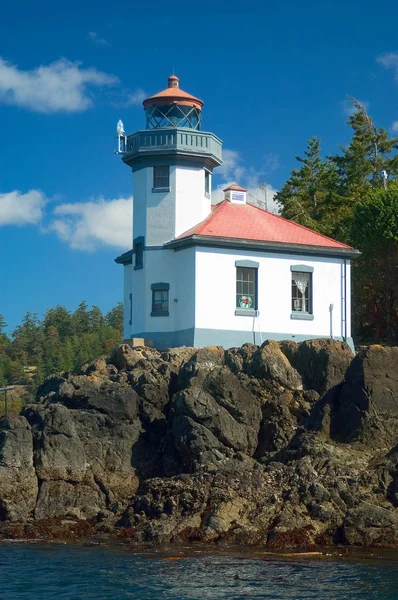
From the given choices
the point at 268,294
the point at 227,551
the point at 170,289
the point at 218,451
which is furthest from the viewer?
the point at 170,289

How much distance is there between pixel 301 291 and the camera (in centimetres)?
3212

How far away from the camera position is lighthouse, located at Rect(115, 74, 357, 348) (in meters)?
30.8

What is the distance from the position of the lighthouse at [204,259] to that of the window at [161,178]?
1.3 inches

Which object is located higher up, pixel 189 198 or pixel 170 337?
pixel 189 198

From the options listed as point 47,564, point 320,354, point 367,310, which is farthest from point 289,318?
point 47,564

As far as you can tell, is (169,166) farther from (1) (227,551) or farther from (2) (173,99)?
(1) (227,551)

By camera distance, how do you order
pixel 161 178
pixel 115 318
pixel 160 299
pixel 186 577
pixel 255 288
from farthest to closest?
pixel 115 318
pixel 161 178
pixel 160 299
pixel 255 288
pixel 186 577

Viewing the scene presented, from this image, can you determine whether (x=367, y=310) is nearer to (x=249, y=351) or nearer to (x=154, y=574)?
(x=249, y=351)

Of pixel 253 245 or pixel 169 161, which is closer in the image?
pixel 253 245

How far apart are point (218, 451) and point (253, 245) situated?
9.12 meters

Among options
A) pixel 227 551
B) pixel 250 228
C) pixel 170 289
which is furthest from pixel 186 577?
pixel 250 228

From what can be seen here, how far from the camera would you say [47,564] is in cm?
1930

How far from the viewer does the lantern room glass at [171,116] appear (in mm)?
32750

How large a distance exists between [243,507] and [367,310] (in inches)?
786
